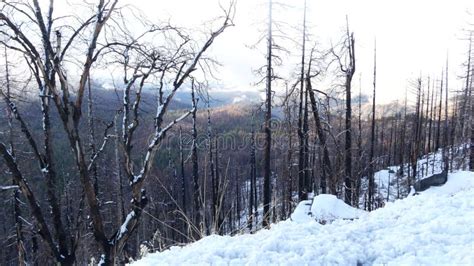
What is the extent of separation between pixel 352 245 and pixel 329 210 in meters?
3.04

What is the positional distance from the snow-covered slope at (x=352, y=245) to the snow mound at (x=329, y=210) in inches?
70.6

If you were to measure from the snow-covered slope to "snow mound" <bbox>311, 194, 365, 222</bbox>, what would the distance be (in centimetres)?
179

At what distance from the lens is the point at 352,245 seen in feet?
13.7

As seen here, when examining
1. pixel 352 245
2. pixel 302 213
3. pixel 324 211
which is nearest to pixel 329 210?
pixel 324 211

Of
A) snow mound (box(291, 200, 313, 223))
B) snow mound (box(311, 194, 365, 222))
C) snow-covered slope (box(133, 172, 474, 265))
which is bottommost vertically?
snow mound (box(291, 200, 313, 223))

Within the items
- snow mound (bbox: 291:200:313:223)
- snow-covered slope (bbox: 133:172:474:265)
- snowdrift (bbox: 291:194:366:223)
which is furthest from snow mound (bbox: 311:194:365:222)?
snow-covered slope (bbox: 133:172:474:265)

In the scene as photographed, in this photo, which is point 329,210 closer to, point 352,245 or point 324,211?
point 324,211

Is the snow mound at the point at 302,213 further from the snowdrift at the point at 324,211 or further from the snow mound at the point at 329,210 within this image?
the snow mound at the point at 329,210

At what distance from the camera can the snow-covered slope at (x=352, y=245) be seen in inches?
152

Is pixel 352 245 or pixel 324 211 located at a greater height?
pixel 352 245

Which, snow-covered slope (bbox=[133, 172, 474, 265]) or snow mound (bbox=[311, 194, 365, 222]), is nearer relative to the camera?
snow-covered slope (bbox=[133, 172, 474, 265])

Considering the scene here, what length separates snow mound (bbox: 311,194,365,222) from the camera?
6.88 meters

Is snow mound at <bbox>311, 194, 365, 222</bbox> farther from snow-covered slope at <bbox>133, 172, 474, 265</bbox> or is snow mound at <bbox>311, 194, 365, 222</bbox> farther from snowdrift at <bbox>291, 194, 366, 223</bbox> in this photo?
snow-covered slope at <bbox>133, 172, 474, 265</bbox>

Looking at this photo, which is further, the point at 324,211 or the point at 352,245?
the point at 324,211
